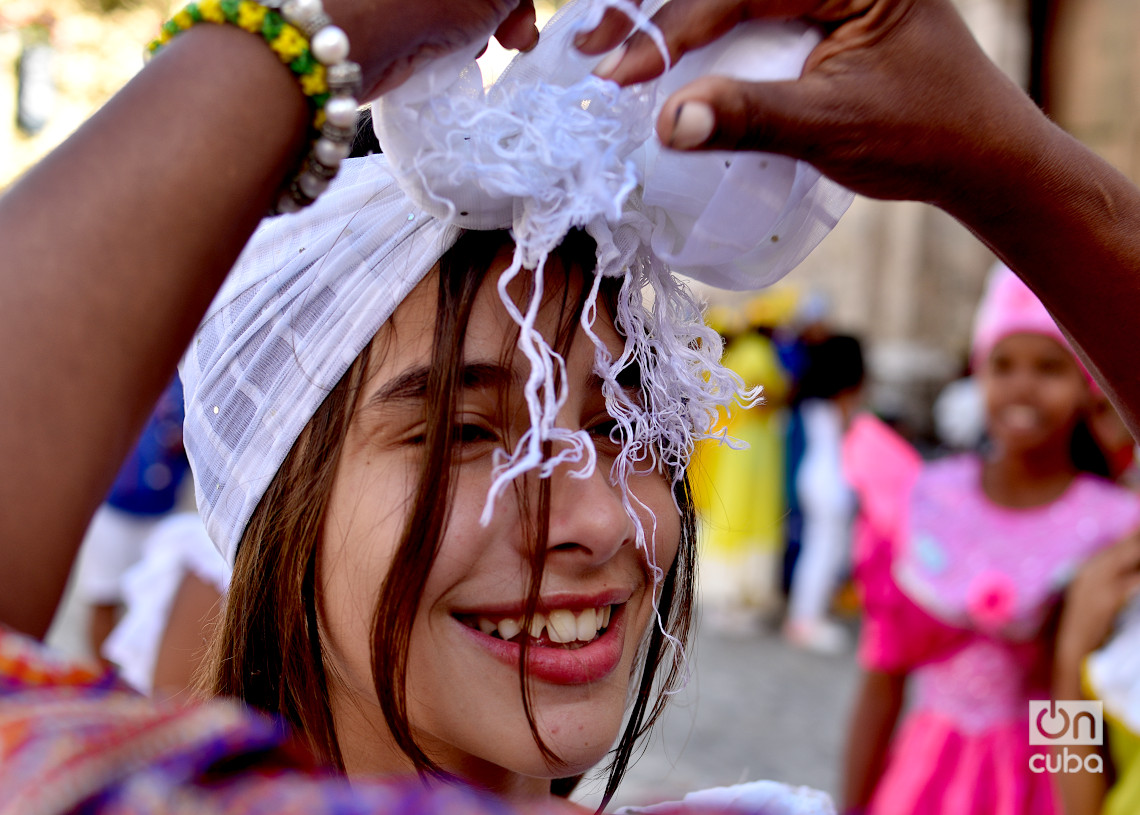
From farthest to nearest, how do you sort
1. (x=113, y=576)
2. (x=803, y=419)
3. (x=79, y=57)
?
(x=79, y=57) < (x=803, y=419) < (x=113, y=576)

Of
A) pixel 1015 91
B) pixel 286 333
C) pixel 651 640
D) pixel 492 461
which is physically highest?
pixel 1015 91

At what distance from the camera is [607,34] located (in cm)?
97

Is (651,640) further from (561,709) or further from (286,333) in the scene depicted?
(286,333)

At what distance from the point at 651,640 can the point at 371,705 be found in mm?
536

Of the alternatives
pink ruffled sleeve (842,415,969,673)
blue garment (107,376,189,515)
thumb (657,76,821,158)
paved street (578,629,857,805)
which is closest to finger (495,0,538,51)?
thumb (657,76,821,158)

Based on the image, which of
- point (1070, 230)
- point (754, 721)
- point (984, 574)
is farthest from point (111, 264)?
point (754, 721)

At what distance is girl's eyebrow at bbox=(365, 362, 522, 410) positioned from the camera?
1.21m

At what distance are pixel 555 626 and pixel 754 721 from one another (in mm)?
4818

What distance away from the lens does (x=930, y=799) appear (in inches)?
124

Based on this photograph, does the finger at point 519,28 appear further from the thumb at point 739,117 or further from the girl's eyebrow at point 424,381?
the girl's eyebrow at point 424,381

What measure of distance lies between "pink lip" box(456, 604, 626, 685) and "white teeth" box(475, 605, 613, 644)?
0.01 m

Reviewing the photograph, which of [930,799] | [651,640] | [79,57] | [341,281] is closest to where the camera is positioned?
[341,281]

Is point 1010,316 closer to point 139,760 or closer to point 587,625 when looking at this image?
point 587,625

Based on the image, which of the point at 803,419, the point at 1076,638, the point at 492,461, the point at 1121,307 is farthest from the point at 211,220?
the point at 803,419
